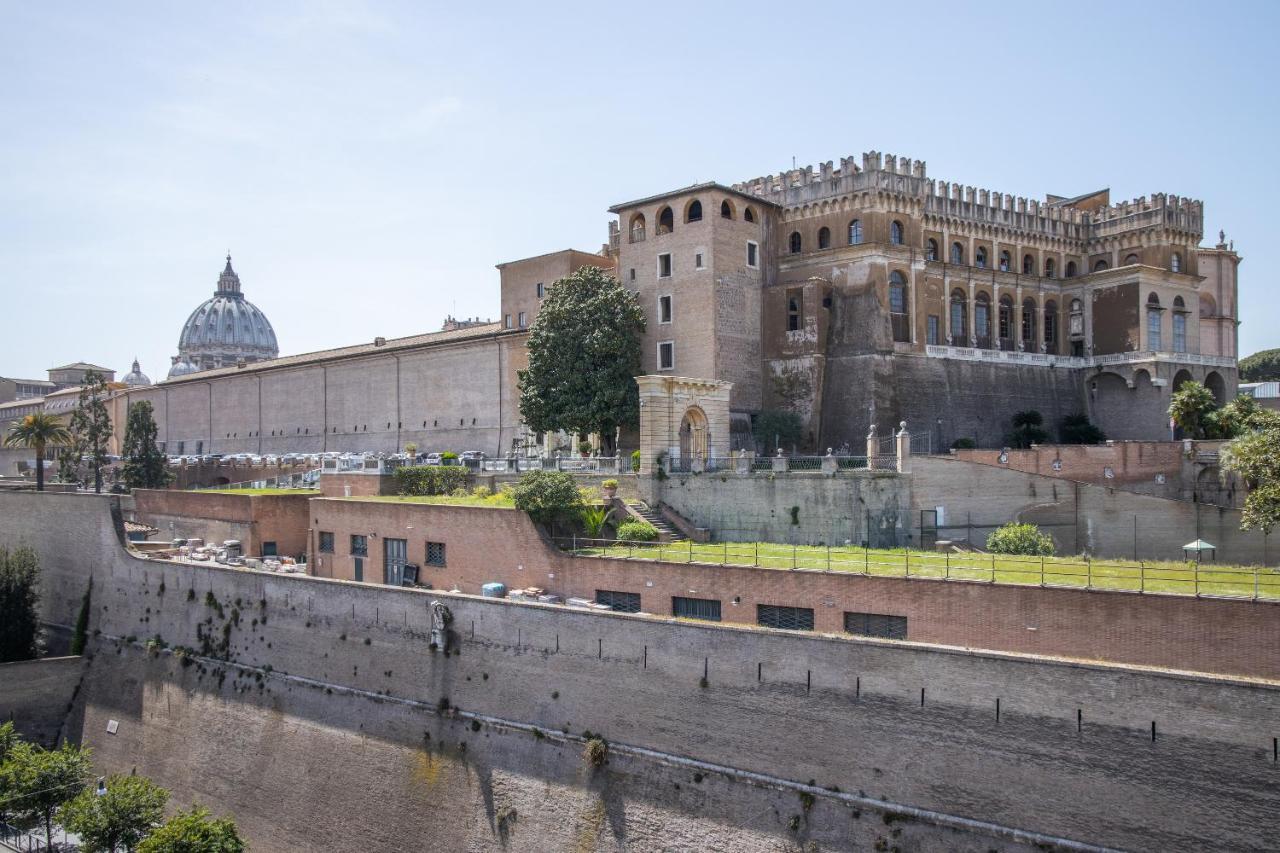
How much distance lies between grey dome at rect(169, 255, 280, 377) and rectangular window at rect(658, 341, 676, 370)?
318 ft

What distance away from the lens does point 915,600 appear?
2122 cm

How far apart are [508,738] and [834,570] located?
844cm

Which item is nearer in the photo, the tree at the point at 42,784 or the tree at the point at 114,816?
the tree at the point at 114,816

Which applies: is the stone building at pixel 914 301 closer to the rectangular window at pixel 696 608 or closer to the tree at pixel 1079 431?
the tree at pixel 1079 431

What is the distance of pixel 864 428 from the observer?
41.9 meters

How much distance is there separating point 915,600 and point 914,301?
Result: 1000 inches

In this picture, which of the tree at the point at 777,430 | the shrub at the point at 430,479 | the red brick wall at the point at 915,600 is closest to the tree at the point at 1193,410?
the tree at the point at 777,430

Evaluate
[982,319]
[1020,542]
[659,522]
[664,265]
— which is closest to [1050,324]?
[982,319]

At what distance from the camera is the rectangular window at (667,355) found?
4299 cm

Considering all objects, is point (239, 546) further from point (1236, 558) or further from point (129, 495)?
point (1236, 558)

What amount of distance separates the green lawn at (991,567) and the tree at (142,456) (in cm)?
3711

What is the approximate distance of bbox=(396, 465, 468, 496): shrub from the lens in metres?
37.6

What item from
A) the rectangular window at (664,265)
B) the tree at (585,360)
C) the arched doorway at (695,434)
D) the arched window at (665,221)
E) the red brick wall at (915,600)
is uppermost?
the arched window at (665,221)

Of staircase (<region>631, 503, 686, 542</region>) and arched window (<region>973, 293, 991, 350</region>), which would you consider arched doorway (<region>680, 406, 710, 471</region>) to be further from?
arched window (<region>973, 293, 991, 350</region>)
